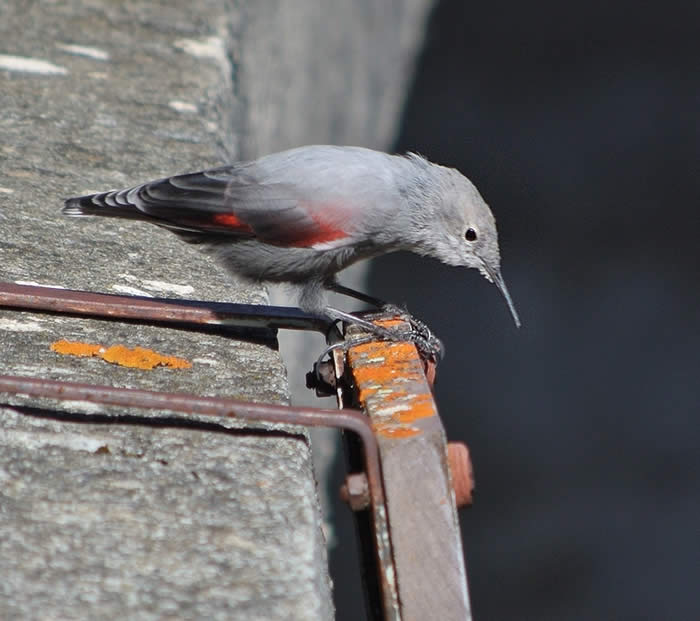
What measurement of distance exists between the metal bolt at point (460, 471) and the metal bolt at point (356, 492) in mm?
167

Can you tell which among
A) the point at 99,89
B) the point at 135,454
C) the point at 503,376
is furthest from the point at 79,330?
the point at 503,376

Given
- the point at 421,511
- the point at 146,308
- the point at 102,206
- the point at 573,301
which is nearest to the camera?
the point at 421,511

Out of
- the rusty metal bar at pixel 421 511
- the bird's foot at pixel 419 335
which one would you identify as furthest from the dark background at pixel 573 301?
the rusty metal bar at pixel 421 511

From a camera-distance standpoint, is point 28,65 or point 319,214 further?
point 28,65

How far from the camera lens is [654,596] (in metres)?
7.82

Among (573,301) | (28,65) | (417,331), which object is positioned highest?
(28,65)

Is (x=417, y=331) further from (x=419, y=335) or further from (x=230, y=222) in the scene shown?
(x=230, y=222)

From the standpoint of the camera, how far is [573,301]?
32.6ft

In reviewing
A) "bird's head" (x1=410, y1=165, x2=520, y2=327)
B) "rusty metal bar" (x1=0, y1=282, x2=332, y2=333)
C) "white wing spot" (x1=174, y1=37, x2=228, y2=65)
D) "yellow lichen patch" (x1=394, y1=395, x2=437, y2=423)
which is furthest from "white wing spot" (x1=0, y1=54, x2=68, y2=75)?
"yellow lichen patch" (x1=394, y1=395, x2=437, y2=423)

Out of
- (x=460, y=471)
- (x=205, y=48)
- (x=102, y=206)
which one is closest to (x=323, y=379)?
(x=460, y=471)

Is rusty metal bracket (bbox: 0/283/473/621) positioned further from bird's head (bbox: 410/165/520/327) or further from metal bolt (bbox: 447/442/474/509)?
bird's head (bbox: 410/165/520/327)

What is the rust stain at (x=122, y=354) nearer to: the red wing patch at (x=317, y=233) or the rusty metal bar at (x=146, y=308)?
the rusty metal bar at (x=146, y=308)

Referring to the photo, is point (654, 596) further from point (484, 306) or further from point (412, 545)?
point (412, 545)

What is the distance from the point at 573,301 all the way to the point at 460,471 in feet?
26.6
